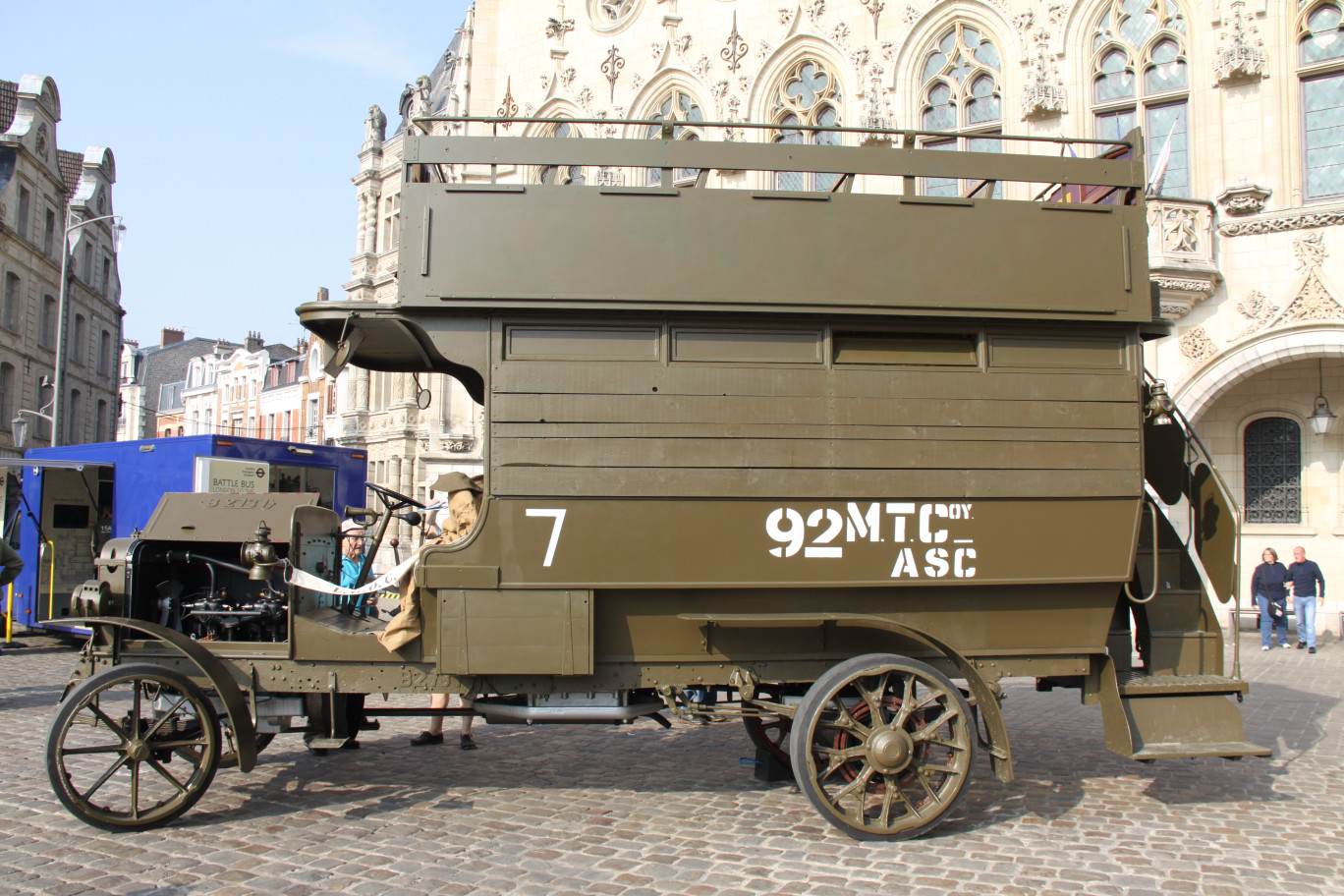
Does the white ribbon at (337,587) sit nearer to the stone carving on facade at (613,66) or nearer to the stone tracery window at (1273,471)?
the stone tracery window at (1273,471)

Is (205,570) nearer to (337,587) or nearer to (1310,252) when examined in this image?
(337,587)

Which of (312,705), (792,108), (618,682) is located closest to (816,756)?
(618,682)

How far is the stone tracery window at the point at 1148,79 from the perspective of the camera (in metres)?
15.0

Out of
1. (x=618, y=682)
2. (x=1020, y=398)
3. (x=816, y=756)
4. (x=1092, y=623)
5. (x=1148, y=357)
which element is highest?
(x=1148, y=357)

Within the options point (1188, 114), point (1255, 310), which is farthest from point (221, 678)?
point (1188, 114)

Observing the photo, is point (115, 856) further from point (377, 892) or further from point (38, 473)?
point (38, 473)

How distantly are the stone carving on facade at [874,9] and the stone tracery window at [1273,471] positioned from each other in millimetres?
9509

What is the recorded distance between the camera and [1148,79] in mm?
15273

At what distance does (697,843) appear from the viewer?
16.0 ft

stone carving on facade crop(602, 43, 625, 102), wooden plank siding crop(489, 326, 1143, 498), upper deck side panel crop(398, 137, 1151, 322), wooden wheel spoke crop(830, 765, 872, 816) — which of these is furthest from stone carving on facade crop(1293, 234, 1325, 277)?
stone carving on facade crop(602, 43, 625, 102)

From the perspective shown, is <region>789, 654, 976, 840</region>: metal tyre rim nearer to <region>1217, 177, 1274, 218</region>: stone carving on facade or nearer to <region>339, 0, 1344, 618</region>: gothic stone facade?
<region>339, 0, 1344, 618</region>: gothic stone facade

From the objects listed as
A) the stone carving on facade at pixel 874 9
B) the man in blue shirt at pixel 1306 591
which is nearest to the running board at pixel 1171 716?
the man in blue shirt at pixel 1306 591

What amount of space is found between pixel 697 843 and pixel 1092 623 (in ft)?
8.14

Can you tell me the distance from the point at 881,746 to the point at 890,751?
51 millimetres
